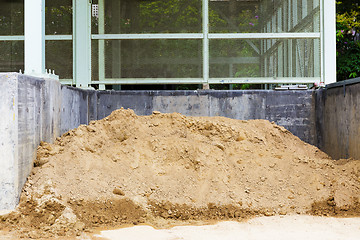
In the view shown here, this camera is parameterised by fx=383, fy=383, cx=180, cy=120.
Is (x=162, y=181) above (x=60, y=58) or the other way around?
the other way around

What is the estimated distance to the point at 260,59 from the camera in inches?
298

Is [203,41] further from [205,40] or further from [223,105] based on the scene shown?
[223,105]

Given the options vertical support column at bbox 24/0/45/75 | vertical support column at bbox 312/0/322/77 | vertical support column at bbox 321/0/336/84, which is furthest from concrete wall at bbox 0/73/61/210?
vertical support column at bbox 321/0/336/84

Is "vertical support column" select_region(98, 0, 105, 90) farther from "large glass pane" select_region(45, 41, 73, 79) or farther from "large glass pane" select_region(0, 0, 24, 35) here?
"large glass pane" select_region(0, 0, 24, 35)

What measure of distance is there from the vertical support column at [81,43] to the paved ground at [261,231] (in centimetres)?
437

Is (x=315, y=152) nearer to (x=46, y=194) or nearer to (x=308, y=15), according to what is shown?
(x=308, y=15)

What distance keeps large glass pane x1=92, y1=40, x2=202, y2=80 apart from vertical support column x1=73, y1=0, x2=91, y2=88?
16cm

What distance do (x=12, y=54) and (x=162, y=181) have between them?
5075 millimetres

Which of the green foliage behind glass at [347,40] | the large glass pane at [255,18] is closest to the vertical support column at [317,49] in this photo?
the large glass pane at [255,18]

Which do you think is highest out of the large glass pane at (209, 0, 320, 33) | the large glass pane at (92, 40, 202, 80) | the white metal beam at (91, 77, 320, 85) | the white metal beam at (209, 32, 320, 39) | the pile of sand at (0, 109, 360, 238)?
the large glass pane at (209, 0, 320, 33)

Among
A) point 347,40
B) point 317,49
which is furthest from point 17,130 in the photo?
point 347,40

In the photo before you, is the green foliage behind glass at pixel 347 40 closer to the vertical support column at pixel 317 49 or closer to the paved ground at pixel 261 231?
the vertical support column at pixel 317 49

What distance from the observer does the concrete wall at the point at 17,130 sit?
4211mm

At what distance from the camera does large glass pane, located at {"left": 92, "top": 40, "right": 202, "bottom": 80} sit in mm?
7656
